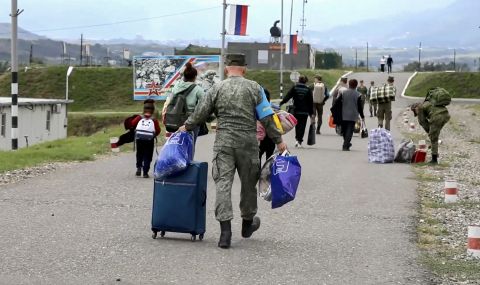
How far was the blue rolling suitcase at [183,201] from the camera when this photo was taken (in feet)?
31.1

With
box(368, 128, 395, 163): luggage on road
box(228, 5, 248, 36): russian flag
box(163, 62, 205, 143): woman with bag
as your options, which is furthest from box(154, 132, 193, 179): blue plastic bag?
box(228, 5, 248, 36): russian flag

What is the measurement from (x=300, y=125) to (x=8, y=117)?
22.5 metres

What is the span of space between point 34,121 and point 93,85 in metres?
29.0

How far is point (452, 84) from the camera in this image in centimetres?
7012

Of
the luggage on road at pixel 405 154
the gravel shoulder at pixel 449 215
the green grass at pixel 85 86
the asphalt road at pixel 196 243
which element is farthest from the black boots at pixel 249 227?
the green grass at pixel 85 86

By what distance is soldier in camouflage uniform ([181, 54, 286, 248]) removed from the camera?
9.28 meters

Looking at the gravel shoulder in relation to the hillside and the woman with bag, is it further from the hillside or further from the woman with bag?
the hillside

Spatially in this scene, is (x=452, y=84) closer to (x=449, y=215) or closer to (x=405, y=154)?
(x=405, y=154)

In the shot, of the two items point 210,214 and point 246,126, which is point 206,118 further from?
point 210,214

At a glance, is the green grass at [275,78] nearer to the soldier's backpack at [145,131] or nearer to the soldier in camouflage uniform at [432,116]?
the soldier in camouflage uniform at [432,116]

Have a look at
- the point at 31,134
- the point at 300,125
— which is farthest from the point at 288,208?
the point at 31,134

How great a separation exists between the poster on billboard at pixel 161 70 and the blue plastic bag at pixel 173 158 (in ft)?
114

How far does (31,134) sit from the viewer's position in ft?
149

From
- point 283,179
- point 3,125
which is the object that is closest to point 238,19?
point 3,125
